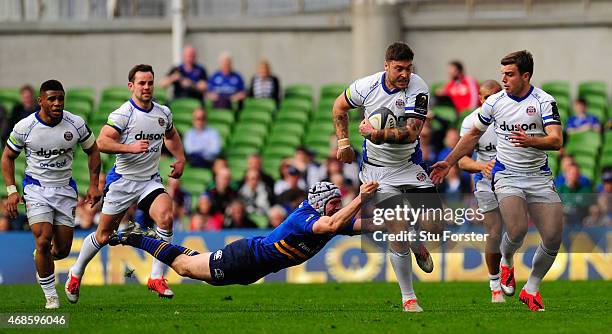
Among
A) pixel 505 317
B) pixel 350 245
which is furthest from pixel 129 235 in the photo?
pixel 350 245

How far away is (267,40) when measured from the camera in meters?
28.5

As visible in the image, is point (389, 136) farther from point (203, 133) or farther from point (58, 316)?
point (203, 133)

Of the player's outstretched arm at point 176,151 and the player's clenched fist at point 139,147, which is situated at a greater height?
the player's clenched fist at point 139,147

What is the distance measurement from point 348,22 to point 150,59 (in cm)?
448

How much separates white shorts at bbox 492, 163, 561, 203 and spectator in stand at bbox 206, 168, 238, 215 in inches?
340

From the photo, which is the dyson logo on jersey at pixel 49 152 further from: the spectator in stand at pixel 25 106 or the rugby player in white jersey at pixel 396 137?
the spectator in stand at pixel 25 106

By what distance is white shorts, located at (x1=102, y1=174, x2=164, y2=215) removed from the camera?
1602cm

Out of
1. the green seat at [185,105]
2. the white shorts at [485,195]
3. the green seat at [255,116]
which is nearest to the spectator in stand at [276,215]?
the green seat at [255,116]

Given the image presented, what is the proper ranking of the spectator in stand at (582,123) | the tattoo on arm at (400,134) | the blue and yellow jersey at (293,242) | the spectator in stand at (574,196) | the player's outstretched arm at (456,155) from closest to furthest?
the blue and yellow jersey at (293,242) → the tattoo on arm at (400,134) → the player's outstretched arm at (456,155) → the spectator in stand at (574,196) → the spectator in stand at (582,123)

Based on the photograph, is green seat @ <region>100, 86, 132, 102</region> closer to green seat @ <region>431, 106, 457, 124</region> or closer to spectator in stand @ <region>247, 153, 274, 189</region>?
spectator in stand @ <region>247, 153, 274, 189</region>

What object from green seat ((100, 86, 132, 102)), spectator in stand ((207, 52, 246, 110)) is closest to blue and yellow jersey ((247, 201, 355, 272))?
spectator in stand ((207, 52, 246, 110))

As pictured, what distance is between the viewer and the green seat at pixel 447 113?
2498cm

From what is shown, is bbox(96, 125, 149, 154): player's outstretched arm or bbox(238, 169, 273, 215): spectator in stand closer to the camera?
bbox(96, 125, 149, 154): player's outstretched arm

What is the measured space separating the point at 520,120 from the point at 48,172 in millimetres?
5606
